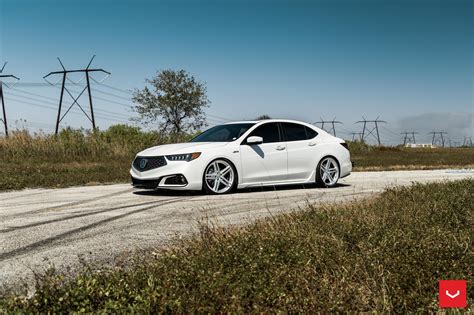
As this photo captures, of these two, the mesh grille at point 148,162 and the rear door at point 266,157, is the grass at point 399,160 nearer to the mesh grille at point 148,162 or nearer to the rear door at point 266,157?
the rear door at point 266,157

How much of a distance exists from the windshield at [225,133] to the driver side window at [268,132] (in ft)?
0.69

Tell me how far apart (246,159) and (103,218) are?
3.99 metres

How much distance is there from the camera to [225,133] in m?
11.2

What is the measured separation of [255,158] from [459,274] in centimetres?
667

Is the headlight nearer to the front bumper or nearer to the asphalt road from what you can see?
the front bumper

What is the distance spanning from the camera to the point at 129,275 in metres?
4.02

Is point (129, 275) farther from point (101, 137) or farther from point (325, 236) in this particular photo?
point (101, 137)

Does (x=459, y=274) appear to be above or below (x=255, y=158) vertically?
below

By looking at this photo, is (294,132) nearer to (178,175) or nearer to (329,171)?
(329,171)

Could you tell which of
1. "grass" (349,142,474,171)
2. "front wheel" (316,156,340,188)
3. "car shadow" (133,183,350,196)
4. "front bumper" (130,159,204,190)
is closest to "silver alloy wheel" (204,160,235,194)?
"front bumper" (130,159,204,190)

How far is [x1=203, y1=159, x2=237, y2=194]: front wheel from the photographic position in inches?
404

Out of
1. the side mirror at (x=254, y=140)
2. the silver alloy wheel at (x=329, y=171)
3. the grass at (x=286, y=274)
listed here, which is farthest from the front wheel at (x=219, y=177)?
the grass at (x=286, y=274)

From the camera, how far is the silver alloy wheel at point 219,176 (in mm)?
10281

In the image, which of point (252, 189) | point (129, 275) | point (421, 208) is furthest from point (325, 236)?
point (252, 189)
